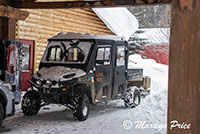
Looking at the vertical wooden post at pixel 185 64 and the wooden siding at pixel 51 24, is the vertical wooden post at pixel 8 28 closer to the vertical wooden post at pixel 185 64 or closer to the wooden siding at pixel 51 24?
the wooden siding at pixel 51 24

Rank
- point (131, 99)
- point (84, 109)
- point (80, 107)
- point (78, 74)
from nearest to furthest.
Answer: point (80, 107)
point (84, 109)
point (78, 74)
point (131, 99)

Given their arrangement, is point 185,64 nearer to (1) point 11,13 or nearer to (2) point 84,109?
(2) point 84,109

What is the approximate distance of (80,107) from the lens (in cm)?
766

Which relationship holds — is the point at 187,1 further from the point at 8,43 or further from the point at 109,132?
the point at 8,43

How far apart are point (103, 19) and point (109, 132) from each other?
11.9m

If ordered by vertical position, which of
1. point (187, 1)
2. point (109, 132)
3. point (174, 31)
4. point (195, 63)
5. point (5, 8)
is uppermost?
point (5, 8)

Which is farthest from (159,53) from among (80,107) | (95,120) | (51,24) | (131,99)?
(80,107)

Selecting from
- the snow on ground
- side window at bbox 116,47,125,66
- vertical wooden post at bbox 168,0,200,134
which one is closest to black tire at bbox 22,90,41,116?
the snow on ground

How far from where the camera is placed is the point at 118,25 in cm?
1878

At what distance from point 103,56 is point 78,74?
124 centimetres

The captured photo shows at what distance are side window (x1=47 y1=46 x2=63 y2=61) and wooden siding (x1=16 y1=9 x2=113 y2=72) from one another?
13.0ft

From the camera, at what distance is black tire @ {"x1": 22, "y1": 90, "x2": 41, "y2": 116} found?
27.1 feet

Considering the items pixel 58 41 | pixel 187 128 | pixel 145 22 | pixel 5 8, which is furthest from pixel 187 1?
pixel 145 22

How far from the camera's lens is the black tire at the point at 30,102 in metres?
8.26
